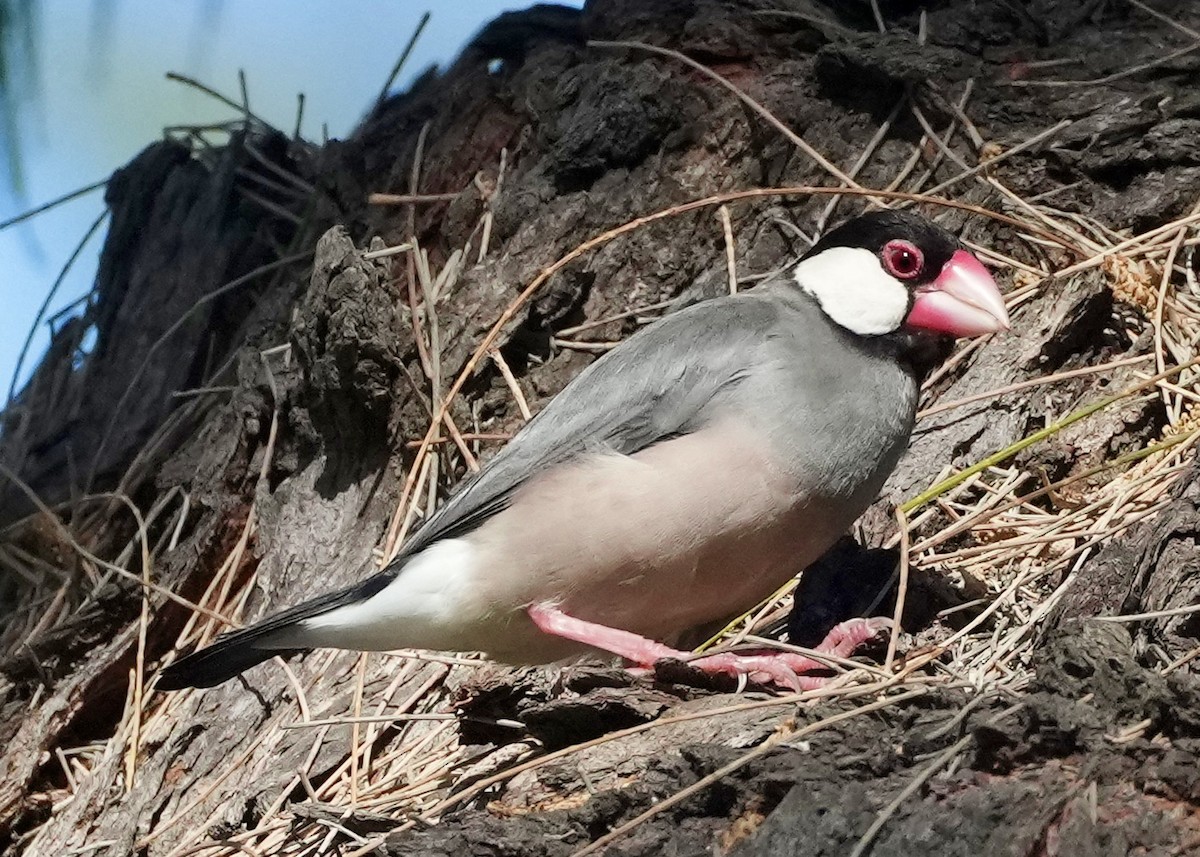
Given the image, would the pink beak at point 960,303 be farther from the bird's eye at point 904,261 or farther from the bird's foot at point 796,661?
the bird's foot at point 796,661

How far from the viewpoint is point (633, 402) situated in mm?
3199

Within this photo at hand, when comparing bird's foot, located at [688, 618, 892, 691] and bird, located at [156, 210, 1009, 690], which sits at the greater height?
bird, located at [156, 210, 1009, 690]

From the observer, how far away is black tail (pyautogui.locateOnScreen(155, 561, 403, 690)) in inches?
124

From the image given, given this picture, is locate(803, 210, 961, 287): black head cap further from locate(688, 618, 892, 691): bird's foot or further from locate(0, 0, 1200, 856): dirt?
locate(688, 618, 892, 691): bird's foot

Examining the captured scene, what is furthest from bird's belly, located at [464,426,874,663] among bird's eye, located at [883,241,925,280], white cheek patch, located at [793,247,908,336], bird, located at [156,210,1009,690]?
bird's eye, located at [883,241,925,280]

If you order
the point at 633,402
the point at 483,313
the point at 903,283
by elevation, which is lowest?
the point at 903,283

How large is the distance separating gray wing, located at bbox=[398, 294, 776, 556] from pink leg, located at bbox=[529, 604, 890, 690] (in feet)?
1.09

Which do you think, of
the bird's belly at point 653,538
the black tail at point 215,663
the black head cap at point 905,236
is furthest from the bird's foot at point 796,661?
the black tail at point 215,663

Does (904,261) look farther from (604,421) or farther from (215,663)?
(215,663)

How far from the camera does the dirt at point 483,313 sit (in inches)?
137

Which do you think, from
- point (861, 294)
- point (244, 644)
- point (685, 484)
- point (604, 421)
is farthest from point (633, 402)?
point (244, 644)

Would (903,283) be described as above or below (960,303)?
above

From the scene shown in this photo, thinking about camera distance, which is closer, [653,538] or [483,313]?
[653,538]

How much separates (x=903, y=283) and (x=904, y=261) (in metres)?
0.06
